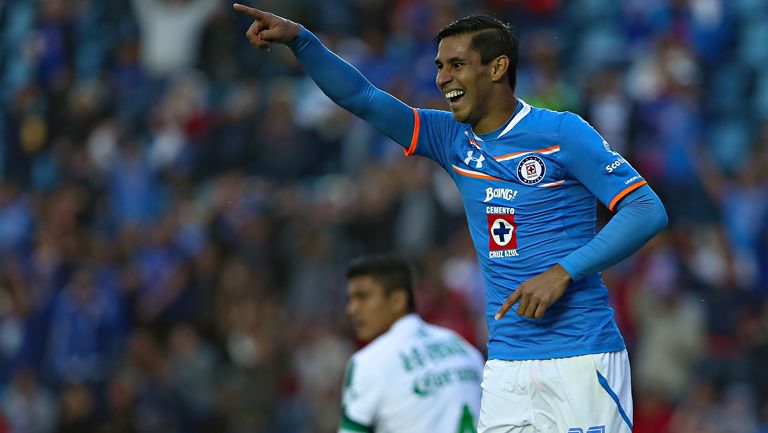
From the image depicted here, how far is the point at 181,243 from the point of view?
14.9 metres

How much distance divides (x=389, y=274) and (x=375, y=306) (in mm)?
188

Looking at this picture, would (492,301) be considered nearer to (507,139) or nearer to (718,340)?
(507,139)

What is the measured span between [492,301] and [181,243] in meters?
9.80

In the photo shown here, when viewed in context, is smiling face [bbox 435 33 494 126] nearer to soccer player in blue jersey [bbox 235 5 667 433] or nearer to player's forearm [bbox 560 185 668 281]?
soccer player in blue jersey [bbox 235 5 667 433]

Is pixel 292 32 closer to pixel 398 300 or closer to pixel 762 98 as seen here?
pixel 398 300

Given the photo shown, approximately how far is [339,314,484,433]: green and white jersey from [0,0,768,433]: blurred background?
4.55 m

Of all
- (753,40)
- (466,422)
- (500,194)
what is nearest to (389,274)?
(466,422)

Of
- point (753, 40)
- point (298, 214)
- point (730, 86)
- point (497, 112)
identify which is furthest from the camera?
point (753, 40)

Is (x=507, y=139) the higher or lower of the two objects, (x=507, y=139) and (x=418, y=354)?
the higher

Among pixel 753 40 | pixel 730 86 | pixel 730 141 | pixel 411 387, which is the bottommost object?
pixel 411 387

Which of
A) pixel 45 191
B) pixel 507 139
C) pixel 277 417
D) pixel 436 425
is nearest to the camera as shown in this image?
pixel 507 139

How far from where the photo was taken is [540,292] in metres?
4.98

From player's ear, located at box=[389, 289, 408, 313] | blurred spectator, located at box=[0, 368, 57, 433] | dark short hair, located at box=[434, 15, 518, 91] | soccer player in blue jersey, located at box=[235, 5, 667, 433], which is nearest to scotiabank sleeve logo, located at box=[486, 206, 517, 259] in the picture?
soccer player in blue jersey, located at box=[235, 5, 667, 433]

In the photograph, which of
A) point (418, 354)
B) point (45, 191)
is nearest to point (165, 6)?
point (45, 191)
